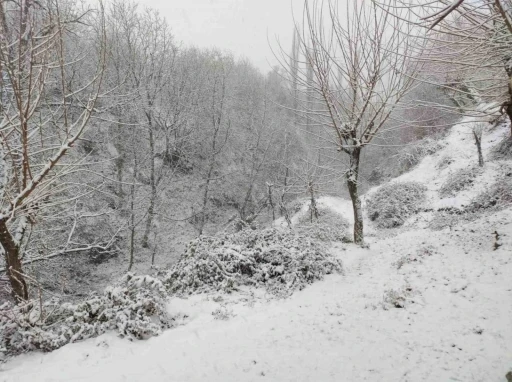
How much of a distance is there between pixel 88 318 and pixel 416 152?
21.2 m

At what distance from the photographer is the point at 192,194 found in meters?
20.8

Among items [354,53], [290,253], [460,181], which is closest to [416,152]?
[460,181]

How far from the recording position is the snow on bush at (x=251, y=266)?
22.2ft

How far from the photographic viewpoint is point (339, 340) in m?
4.67

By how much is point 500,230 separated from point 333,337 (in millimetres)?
5371

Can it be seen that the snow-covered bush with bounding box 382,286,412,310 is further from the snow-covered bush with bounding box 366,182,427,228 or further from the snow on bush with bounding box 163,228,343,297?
the snow-covered bush with bounding box 366,182,427,228

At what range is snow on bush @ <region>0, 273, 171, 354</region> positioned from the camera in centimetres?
425

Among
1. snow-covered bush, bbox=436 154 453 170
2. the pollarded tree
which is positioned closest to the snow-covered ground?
the pollarded tree

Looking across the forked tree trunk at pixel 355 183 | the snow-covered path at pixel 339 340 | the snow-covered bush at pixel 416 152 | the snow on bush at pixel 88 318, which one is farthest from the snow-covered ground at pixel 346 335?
the snow-covered bush at pixel 416 152

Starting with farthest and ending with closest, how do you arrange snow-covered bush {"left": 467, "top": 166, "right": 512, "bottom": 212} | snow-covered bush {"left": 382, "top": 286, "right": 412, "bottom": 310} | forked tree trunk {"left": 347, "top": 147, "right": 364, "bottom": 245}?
1. snow-covered bush {"left": 467, "top": 166, "right": 512, "bottom": 212}
2. forked tree trunk {"left": 347, "top": 147, "right": 364, "bottom": 245}
3. snow-covered bush {"left": 382, "top": 286, "right": 412, "bottom": 310}

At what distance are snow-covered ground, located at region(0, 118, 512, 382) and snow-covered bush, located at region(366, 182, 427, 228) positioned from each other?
763cm

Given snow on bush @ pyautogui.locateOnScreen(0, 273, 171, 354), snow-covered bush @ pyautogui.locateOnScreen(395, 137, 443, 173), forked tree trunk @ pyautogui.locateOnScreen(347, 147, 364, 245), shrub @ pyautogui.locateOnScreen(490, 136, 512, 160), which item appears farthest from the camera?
snow-covered bush @ pyautogui.locateOnScreen(395, 137, 443, 173)

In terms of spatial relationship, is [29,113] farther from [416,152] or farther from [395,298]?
[416,152]

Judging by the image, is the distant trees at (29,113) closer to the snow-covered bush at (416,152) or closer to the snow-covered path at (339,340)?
the snow-covered path at (339,340)
